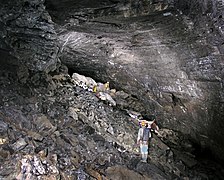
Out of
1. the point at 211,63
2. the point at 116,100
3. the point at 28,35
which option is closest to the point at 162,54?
the point at 211,63

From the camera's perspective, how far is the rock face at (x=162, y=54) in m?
3.45

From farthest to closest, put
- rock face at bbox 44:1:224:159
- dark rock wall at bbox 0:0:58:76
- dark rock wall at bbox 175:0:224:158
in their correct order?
dark rock wall at bbox 0:0:58:76 → rock face at bbox 44:1:224:159 → dark rock wall at bbox 175:0:224:158

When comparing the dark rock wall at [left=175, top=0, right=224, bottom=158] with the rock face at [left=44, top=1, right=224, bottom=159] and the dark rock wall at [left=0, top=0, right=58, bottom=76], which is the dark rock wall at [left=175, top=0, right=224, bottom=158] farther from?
the dark rock wall at [left=0, top=0, right=58, bottom=76]

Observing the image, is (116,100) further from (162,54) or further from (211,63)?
(211,63)

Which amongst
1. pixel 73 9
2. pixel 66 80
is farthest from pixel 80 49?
pixel 73 9

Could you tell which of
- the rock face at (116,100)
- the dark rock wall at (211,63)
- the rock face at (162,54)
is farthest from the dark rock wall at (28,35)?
the dark rock wall at (211,63)

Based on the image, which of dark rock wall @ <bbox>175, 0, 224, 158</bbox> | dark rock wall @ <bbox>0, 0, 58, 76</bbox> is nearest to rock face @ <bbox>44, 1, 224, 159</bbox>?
dark rock wall @ <bbox>175, 0, 224, 158</bbox>

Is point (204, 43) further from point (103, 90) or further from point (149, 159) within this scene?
point (103, 90)

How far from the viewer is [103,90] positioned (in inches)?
246

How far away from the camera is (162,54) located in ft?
14.5

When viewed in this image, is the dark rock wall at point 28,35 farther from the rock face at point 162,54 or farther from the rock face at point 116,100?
the rock face at point 162,54

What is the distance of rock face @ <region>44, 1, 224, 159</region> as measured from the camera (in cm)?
345

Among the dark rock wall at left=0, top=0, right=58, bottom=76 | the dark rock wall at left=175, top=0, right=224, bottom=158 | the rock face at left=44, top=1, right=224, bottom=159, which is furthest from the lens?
the dark rock wall at left=0, top=0, right=58, bottom=76

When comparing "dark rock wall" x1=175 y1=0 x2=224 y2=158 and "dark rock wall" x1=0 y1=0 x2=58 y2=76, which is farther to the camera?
"dark rock wall" x1=0 y1=0 x2=58 y2=76
